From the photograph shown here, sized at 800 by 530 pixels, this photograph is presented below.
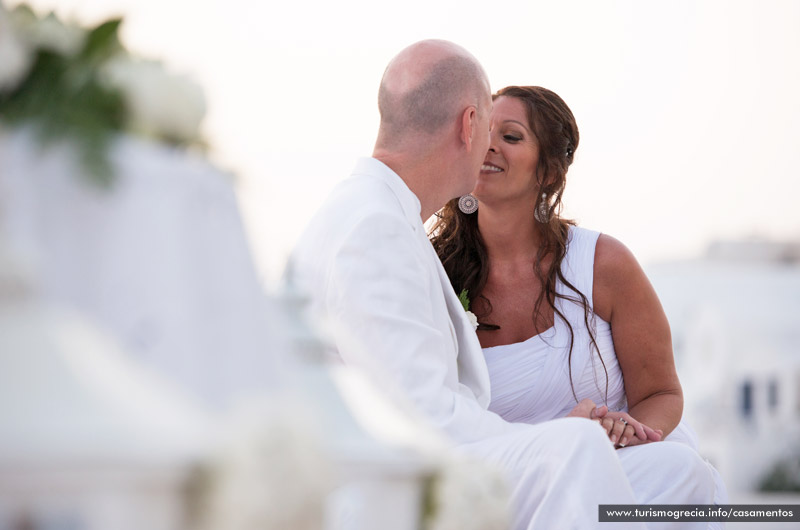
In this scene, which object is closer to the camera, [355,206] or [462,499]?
[462,499]

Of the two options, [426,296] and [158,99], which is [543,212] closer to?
[426,296]

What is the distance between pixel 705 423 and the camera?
27.9 metres

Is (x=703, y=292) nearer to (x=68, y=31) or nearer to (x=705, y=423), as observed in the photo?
(x=705, y=423)

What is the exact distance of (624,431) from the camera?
3.83 meters

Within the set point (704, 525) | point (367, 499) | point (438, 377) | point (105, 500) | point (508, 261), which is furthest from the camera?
point (508, 261)

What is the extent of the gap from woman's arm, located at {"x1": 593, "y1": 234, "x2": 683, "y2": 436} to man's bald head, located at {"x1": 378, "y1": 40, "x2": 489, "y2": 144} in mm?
1162

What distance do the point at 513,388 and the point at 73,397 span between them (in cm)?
340

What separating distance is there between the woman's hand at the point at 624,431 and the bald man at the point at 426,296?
0.10m

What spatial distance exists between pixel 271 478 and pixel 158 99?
660 mm

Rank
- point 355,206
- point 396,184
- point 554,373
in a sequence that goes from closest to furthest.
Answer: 1. point 355,206
2. point 396,184
3. point 554,373

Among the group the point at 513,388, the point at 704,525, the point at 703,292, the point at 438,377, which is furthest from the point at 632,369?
the point at 703,292

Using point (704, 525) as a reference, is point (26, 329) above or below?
above

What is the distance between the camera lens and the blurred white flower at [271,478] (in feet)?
4.23

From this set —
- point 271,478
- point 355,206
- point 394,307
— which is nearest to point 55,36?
point 271,478
